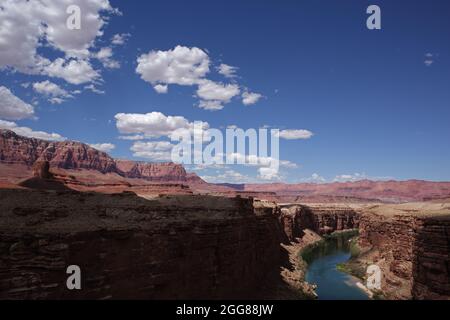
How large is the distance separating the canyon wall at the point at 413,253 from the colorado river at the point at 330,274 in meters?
3.88

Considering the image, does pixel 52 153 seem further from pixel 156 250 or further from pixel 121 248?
pixel 121 248

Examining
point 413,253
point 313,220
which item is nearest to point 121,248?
point 413,253

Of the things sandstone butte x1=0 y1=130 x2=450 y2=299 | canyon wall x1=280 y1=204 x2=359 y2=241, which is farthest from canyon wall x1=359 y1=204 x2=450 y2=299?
canyon wall x1=280 y1=204 x2=359 y2=241

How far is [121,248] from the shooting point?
70.9 ft

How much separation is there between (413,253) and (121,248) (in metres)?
22.8

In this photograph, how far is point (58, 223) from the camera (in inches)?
848

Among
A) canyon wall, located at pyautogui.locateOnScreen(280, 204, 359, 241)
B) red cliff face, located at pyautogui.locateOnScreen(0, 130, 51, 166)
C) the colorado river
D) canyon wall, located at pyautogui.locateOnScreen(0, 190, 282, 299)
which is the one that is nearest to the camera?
canyon wall, located at pyautogui.locateOnScreen(0, 190, 282, 299)

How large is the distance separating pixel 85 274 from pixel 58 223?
3.70 metres

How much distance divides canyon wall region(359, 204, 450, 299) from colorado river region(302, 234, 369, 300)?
3.88 meters

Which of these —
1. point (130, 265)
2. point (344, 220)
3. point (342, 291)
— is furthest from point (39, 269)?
point (344, 220)

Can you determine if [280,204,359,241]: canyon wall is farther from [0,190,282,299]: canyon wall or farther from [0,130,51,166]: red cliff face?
[0,130,51,166]: red cliff face

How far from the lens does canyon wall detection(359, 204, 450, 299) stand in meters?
25.6
